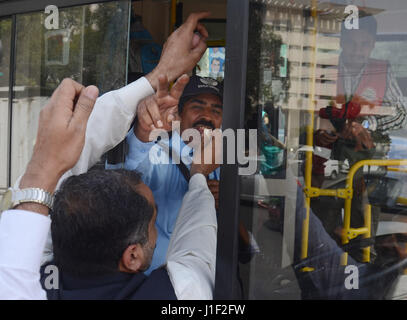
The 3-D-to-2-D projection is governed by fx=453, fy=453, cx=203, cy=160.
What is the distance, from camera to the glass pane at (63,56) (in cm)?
205

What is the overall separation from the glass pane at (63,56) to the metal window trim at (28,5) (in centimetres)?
3

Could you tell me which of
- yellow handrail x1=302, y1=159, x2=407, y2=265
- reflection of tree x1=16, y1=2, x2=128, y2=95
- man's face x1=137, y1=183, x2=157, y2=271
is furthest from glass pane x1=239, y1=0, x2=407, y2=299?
reflection of tree x1=16, y1=2, x2=128, y2=95

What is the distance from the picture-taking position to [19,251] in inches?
59.1

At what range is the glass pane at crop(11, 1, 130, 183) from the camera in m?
2.05

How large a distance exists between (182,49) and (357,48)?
2.56 feet

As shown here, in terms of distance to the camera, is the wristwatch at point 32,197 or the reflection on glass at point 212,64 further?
the reflection on glass at point 212,64

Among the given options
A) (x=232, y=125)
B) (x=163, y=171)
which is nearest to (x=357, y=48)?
(x=232, y=125)

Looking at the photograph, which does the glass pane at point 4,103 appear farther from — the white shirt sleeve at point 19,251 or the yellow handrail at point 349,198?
the yellow handrail at point 349,198

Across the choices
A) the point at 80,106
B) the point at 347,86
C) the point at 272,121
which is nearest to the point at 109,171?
the point at 80,106

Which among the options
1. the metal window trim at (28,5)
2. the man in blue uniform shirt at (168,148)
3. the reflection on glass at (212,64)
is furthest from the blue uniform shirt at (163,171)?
the metal window trim at (28,5)

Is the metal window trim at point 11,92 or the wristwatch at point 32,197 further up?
the metal window trim at point 11,92

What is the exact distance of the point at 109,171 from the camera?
183cm

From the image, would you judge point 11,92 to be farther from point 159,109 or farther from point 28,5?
point 159,109
